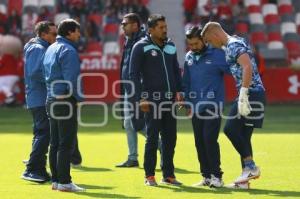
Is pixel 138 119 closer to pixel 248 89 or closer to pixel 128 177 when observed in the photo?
pixel 128 177

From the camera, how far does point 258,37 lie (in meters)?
32.8

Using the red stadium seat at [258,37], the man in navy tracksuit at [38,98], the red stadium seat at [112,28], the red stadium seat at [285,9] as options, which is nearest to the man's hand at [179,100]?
the man in navy tracksuit at [38,98]

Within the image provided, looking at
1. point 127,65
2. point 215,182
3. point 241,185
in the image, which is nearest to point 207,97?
point 215,182

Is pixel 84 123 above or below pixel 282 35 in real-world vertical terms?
below

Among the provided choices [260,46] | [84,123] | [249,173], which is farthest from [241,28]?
[249,173]

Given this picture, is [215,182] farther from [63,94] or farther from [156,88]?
[63,94]

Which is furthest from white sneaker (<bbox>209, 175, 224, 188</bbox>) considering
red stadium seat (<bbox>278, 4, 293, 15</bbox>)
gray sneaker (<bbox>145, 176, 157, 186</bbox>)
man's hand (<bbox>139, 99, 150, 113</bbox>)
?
red stadium seat (<bbox>278, 4, 293, 15</bbox>)

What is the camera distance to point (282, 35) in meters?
33.6

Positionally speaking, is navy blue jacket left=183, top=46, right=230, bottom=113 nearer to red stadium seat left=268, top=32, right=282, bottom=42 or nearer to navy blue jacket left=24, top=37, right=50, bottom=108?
navy blue jacket left=24, top=37, right=50, bottom=108

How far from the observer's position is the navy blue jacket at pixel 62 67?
11.4 m

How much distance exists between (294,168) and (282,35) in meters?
20.4

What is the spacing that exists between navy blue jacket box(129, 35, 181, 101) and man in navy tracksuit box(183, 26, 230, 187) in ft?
1.01

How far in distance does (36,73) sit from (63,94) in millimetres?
1287

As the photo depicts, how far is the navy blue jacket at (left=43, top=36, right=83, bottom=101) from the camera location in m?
11.4
